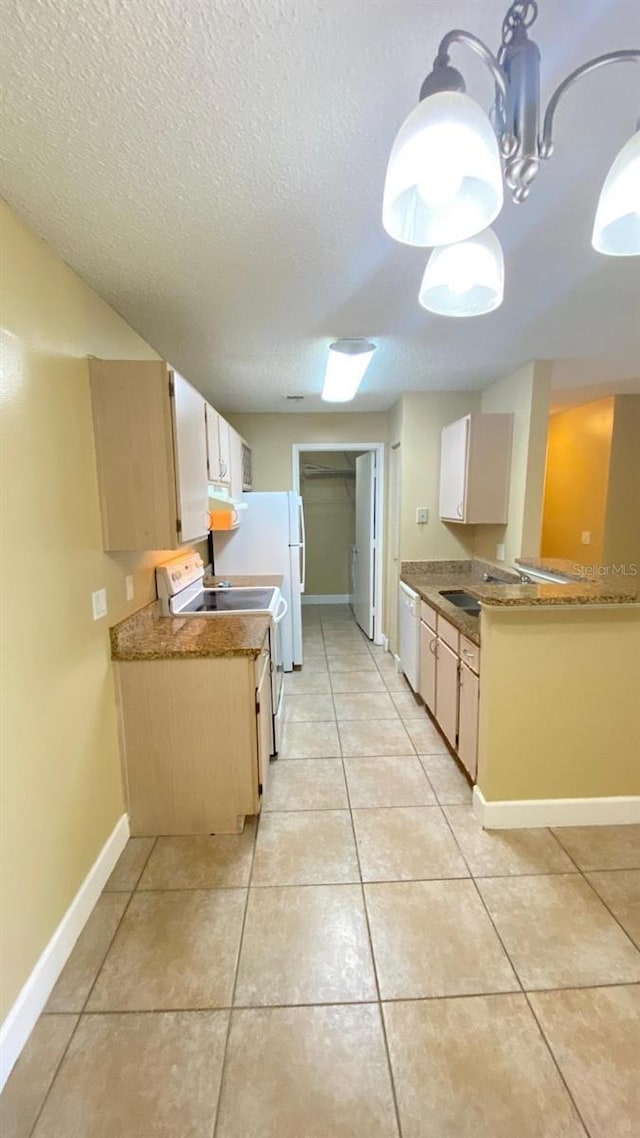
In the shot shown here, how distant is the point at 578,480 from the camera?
15.4 ft

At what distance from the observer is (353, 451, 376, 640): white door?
15.2 ft

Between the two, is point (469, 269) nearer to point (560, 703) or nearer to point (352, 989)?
point (560, 703)

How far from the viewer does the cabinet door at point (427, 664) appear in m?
2.95

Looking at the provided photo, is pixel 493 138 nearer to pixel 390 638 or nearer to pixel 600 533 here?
pixel 390 638

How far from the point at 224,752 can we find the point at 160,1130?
43.2 inches

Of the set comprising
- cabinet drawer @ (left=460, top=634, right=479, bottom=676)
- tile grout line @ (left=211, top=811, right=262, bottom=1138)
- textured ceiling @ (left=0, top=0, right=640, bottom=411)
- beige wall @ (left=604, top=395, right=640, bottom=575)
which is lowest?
tile grout line @ (left=211, top=811, right=262, bottom=1138)

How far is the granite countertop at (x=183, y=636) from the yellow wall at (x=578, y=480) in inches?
143

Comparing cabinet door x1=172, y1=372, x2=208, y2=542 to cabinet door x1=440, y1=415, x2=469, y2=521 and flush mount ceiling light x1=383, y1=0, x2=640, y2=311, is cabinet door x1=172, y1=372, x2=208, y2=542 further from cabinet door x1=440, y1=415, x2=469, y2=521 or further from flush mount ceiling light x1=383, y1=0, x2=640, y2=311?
cabinet door x1=440, y1=415, x2=469, y2=521

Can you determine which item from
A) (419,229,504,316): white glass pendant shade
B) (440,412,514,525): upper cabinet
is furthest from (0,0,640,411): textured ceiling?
(440,412,514,525): upper cabinet

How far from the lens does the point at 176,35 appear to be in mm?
864

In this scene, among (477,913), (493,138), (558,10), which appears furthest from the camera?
(477,913)

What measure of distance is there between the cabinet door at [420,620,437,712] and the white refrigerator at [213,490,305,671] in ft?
3.84

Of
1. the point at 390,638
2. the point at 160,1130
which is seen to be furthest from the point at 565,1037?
the point at 390,638

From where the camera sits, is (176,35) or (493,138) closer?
(493,138)
